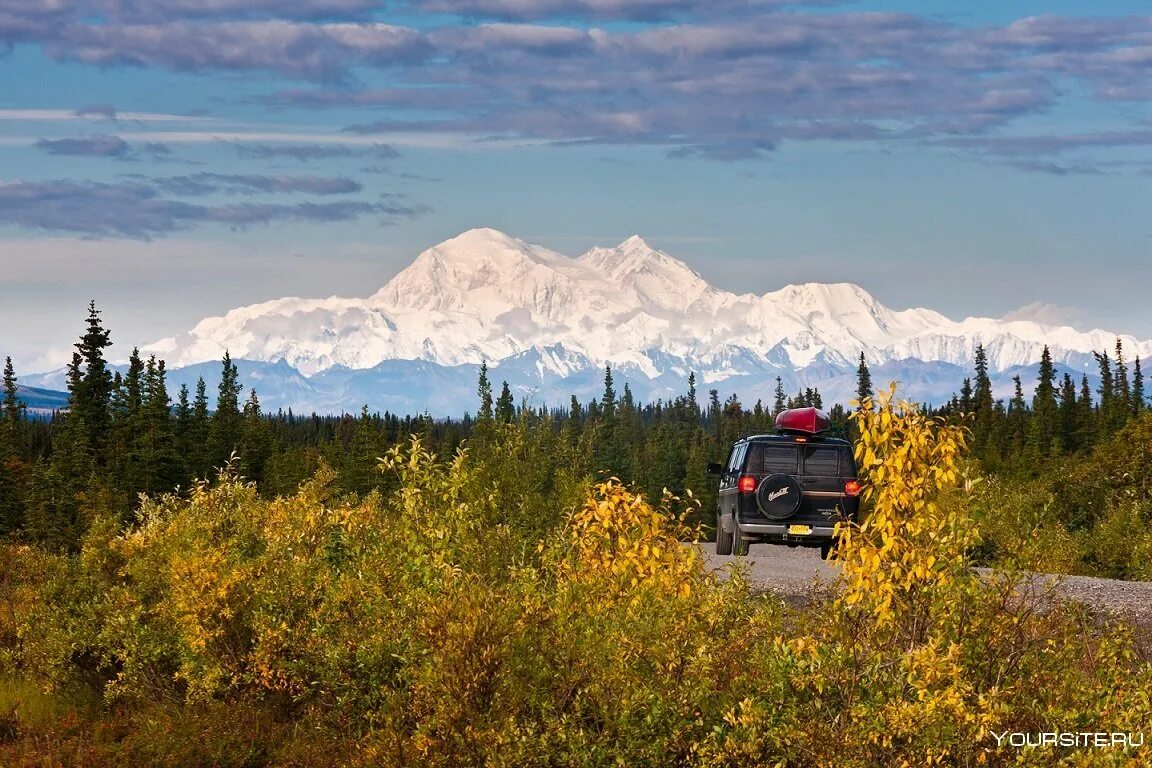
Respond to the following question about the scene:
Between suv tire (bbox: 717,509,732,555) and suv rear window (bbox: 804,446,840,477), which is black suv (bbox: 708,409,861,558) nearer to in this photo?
suv rear window (bbox: 804,446,840,477)

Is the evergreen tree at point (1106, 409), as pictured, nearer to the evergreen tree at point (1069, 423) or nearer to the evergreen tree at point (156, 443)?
the evergreen tree at point (1069, 423)

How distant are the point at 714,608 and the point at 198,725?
7365mm

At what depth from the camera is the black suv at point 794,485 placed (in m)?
25.8

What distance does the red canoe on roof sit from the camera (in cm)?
2670

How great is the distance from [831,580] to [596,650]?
33.2 feet

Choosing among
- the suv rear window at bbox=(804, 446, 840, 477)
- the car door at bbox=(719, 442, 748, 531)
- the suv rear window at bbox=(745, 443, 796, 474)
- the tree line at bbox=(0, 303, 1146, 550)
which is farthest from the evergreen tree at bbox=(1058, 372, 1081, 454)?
the suv rear window at bbox=(745, 443, 796, 474)

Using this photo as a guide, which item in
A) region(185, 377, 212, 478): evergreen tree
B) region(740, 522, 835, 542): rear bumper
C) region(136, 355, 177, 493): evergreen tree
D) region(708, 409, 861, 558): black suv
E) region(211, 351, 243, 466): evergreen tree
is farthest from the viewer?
region(211, 351, 243, 466): evergreen tree

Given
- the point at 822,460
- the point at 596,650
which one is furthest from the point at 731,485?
the point at 596,650

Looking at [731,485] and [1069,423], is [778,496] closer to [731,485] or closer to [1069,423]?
[731,485]

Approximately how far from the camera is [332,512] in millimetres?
17484

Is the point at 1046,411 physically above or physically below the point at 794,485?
above

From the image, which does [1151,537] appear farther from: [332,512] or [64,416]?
[64,416]

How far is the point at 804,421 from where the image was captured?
Answer: 2675 cm

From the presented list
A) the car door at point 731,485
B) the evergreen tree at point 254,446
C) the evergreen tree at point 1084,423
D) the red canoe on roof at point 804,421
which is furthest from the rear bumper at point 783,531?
the evergreen tree at point 1084,423
